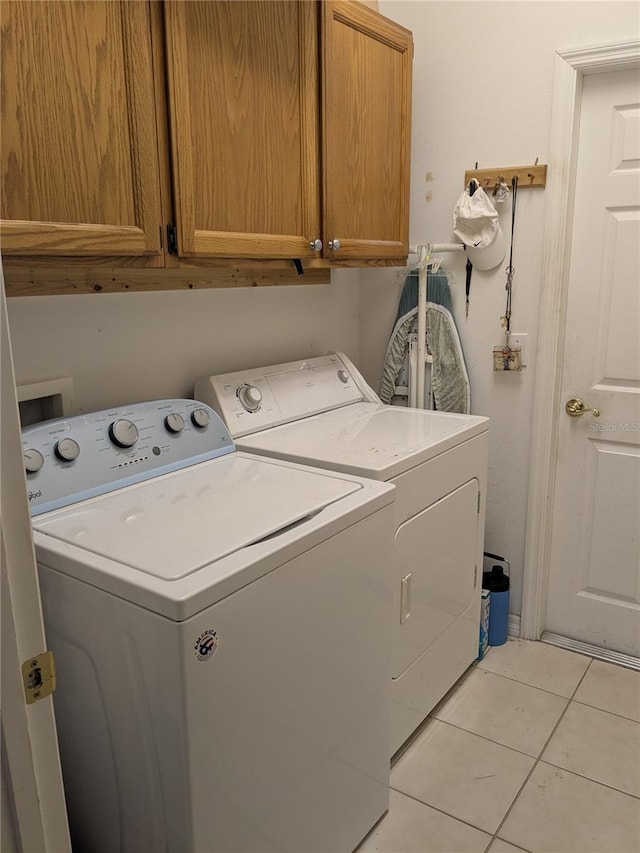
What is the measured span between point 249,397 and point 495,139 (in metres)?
1.29

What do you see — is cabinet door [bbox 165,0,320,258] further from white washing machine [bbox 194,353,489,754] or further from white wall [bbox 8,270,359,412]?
white washing machine [bbox 194,353,489,754]

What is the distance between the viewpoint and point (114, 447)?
1.64 metres

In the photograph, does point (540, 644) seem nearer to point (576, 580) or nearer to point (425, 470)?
point (576, 580)

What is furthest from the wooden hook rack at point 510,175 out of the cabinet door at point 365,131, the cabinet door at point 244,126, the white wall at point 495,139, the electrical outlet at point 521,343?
the cabinet door at point 244,126

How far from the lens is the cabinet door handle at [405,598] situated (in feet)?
6.22

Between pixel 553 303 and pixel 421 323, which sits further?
pixel 421 323

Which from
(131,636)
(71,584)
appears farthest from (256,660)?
(71,584)

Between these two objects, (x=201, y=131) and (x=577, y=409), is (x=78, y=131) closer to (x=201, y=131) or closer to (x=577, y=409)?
(x=201, y=131)

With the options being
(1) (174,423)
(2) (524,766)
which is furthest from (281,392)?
(2) (524,766)

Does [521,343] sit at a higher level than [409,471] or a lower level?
higher

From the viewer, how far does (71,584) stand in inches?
49.9

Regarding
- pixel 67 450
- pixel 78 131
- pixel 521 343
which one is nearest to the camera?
pixel 78 131

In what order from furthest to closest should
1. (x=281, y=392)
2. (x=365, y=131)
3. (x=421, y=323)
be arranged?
1. (x=421, y=323)
2. (x=281, y=392)
3. (x=365, y=131)

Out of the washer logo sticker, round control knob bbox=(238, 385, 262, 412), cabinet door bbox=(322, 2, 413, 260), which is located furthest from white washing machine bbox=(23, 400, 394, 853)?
cabinet door bbox=(322, 2, 413, 260)
